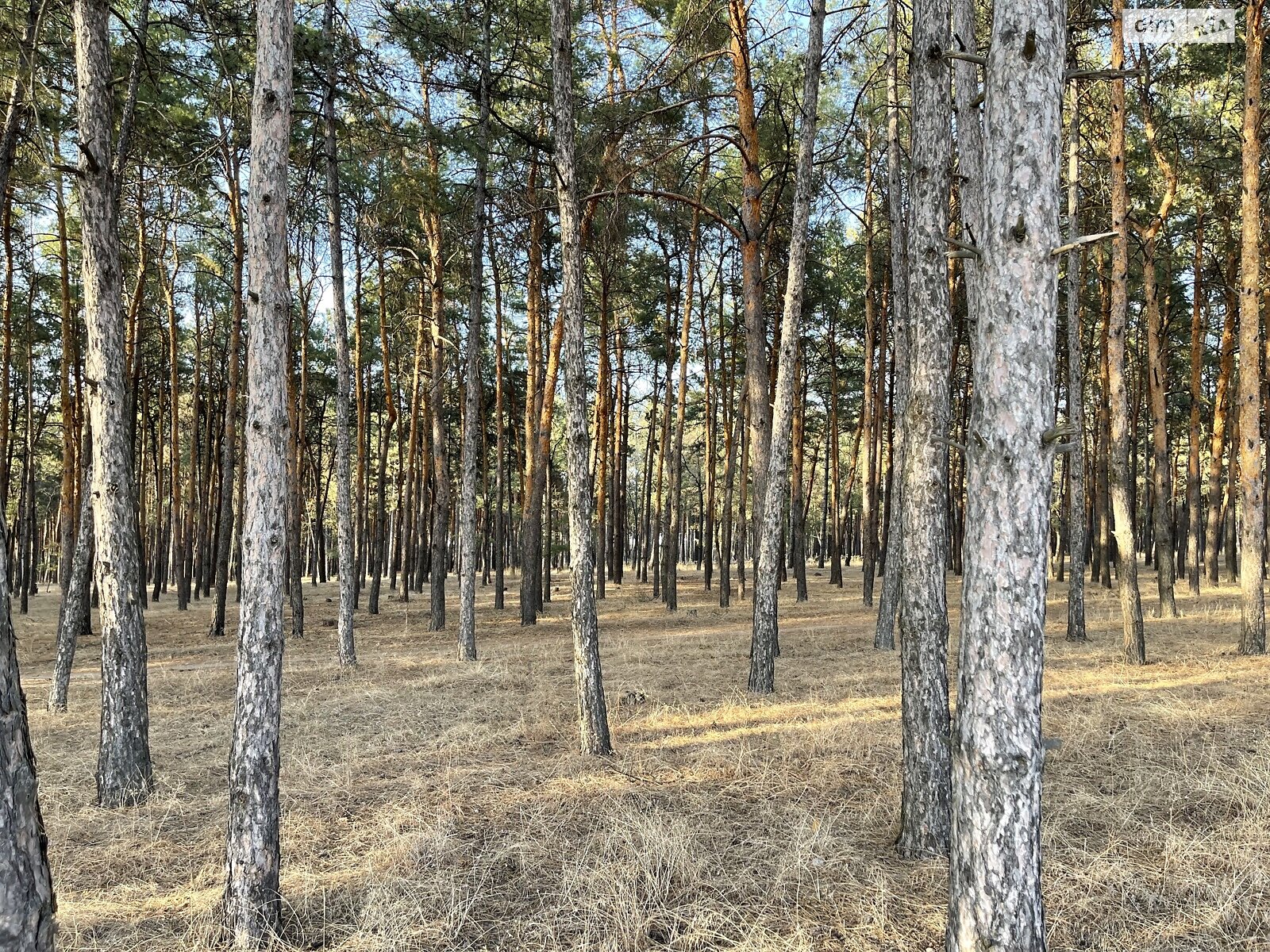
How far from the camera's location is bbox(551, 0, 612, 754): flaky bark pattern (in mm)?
6852

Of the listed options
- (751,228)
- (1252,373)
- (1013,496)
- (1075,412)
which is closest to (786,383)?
(751,228)

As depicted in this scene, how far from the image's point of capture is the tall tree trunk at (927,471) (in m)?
4.62

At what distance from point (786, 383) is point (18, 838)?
7.74m

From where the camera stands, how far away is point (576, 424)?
6961mm

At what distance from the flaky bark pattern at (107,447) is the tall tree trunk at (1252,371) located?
13061mm

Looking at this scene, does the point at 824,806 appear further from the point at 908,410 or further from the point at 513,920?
the point at 908,410

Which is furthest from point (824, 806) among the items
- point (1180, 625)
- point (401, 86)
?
point (1180, 625)

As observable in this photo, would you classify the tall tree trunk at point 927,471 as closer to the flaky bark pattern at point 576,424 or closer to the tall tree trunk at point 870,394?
the flaky bark pattern at point 576,424

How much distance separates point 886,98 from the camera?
41.6ft

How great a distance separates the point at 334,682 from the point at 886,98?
13.0 meters

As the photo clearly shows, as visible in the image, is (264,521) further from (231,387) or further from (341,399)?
(231,387)

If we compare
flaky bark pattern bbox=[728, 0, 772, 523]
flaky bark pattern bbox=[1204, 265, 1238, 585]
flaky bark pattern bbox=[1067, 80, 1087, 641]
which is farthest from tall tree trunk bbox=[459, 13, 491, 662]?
flaky bark pattern bbox=[1204, 265, 1238, 585]

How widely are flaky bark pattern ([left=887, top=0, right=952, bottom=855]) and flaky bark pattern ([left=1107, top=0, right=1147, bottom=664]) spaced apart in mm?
7193

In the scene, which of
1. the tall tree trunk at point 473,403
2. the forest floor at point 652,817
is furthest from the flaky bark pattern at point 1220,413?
the tall tree trunk at point 473,403
